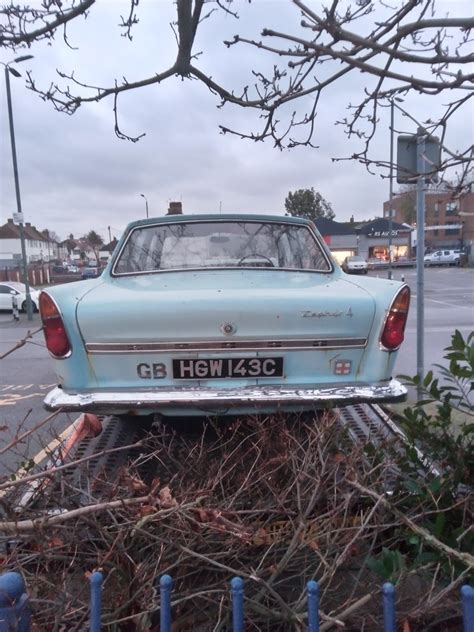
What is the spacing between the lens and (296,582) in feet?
7.39

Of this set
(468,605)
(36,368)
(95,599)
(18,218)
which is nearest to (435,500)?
(468,605)

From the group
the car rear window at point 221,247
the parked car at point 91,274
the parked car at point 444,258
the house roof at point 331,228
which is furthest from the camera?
the house roof at point 331,228

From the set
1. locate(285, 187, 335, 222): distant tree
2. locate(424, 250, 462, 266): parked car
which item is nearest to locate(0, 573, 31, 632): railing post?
locate(424, 250, 462, 266): parked car

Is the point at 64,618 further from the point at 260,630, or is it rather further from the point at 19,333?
the point at 19,333

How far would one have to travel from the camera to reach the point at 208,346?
2.96 metres

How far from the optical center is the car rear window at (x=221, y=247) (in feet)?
13.4

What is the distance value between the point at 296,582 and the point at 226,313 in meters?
1.43

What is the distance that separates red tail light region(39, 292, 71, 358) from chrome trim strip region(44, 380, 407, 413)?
0.91ft

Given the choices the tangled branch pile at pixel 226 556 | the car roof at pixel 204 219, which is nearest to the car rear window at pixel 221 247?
the car roof at pixel 204 219

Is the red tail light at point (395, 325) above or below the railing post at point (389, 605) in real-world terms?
above

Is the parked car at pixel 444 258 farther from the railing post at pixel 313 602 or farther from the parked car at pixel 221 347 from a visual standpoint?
the railing post at pixel 313 602

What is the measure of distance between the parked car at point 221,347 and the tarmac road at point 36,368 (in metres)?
0.31

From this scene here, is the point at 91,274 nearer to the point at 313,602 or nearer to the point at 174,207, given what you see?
the point at 174,207

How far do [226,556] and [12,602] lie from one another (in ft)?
2.68
